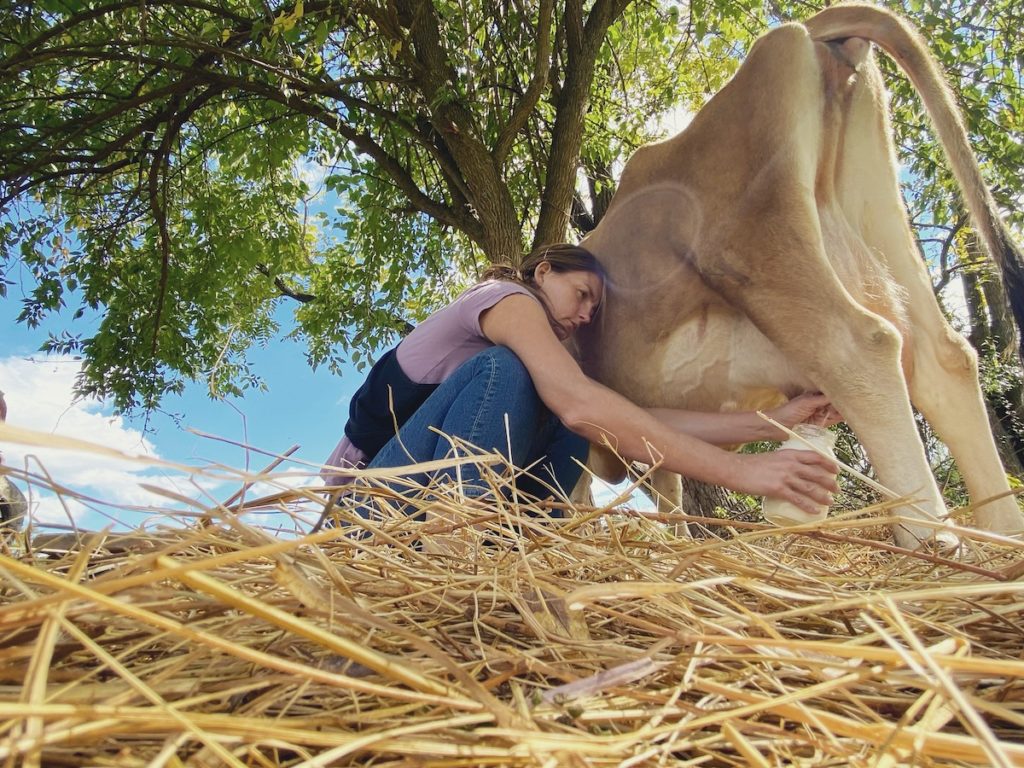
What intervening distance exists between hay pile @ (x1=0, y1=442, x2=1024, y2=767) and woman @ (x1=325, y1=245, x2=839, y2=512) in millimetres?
763

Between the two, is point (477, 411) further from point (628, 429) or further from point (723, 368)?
point (723, 368)

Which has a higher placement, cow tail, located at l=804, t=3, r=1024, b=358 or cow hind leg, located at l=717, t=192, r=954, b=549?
cow tail, located at l=804, t=3, r=1024, b=358

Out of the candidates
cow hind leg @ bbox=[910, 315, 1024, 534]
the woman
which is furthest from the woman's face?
cow hind leg @ bbox=[910, 315, 1024, 534]

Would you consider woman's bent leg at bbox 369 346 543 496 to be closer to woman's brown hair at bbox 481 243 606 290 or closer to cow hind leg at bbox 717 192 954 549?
woman's brown hair at bbox 481 243 606 290

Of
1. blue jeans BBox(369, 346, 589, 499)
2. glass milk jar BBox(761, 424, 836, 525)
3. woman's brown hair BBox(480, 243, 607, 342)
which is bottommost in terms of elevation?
glass milk jar BBox(761, 424, 836, 525)

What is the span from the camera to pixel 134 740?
1.54ft

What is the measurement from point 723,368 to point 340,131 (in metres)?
2.93

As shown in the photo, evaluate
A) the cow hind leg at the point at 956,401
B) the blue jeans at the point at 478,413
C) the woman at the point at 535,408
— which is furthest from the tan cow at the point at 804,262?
the blue jeans at the point at 478,413

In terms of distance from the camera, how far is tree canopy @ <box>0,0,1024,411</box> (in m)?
3.99

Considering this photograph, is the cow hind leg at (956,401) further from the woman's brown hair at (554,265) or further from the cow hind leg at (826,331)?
the woman's brown hair at (554,265)

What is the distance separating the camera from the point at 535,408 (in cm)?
202

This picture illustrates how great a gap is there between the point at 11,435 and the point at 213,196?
223 inches

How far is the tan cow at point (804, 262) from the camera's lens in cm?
208

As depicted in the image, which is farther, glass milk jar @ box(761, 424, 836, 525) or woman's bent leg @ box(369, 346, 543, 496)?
woman's bent leg @ box(369, 346, 543, 496)
